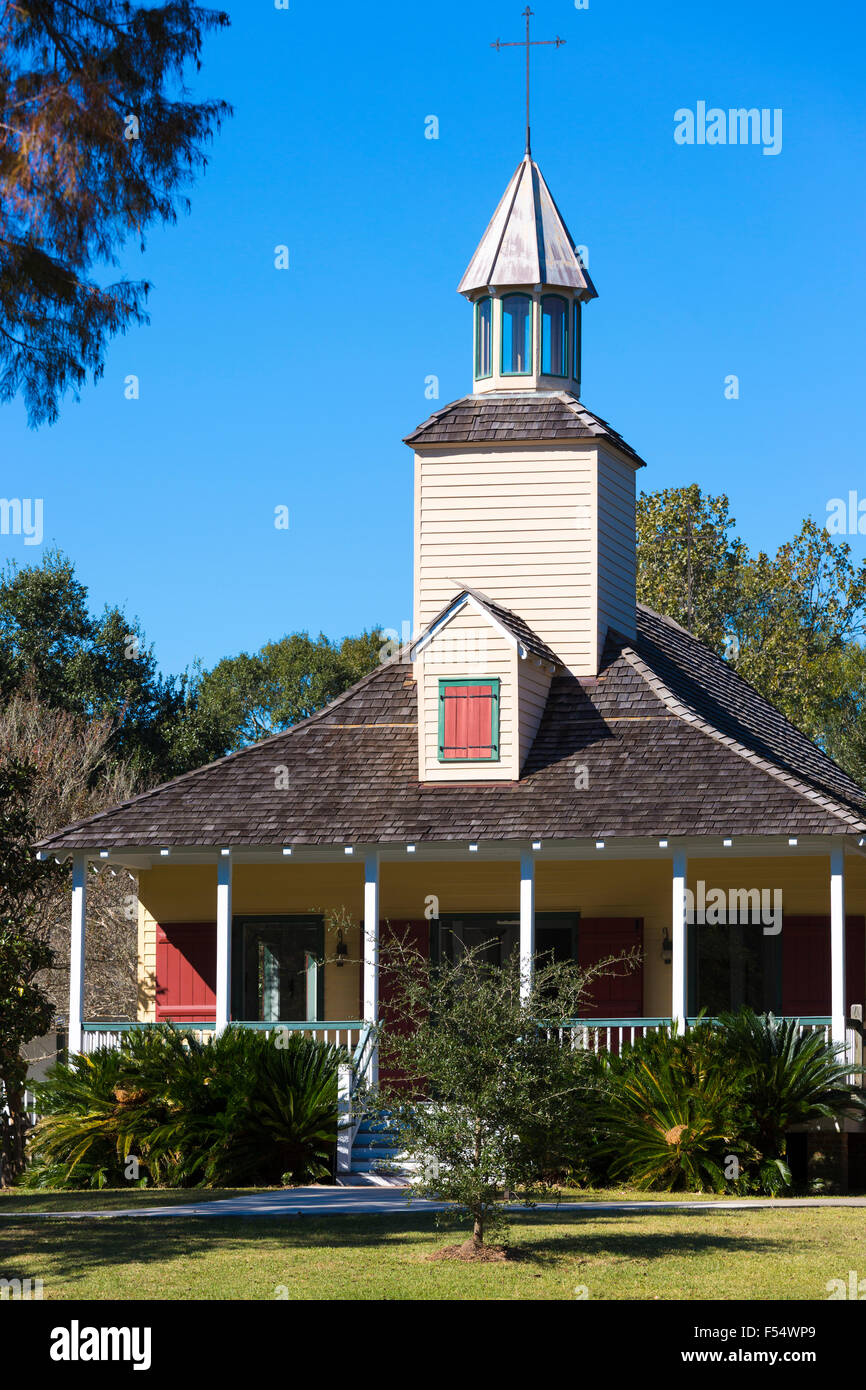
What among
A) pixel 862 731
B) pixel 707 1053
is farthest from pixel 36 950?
pixel 862 731

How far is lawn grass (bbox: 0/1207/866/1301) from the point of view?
1131cm

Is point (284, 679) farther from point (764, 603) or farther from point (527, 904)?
point (527, 904)

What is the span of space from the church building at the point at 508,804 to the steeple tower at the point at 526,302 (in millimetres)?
37

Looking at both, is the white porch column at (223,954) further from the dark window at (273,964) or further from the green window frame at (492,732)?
the green window frame at (492,732)

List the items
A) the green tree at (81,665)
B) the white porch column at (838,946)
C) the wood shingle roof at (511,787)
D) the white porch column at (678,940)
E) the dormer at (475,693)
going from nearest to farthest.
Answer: the white porch column at (838,946) < the white porch column at (678,940) < the wood shingle roof at (511,787) < the dormer at (475,693) < the green tree at (81,665)

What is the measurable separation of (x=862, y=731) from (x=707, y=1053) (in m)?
25.5

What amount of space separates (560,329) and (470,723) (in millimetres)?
6457

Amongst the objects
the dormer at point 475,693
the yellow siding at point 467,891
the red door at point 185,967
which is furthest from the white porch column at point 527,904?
the red door at point 185,967

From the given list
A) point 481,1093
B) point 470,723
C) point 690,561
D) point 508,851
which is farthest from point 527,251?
point 690,561

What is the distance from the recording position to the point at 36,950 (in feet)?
59.0

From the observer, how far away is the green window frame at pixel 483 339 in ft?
83.4
